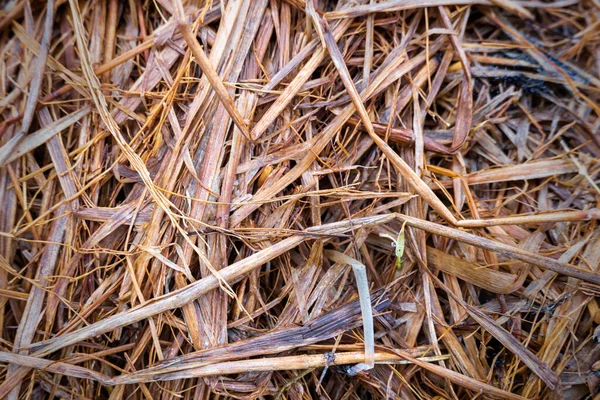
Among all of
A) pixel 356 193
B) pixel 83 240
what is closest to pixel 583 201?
pixel 356 193

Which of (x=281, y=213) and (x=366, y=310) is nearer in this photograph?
(x=366, y=310)

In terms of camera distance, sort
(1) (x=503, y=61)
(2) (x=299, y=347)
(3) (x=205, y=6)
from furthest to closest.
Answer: (1) (x=503, y=61) → (3) (x=205, y=6) → (2) (x=299, y=347)

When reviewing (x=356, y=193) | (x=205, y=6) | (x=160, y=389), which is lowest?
(x=160, y=389)

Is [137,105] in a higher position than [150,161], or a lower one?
higher

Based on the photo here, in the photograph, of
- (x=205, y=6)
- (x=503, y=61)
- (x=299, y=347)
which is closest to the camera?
(x=299, y=347)

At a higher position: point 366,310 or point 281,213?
point 281,213

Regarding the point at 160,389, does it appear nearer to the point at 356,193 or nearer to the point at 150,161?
the point at 150,161

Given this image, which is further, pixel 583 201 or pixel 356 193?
pixel 583 201
